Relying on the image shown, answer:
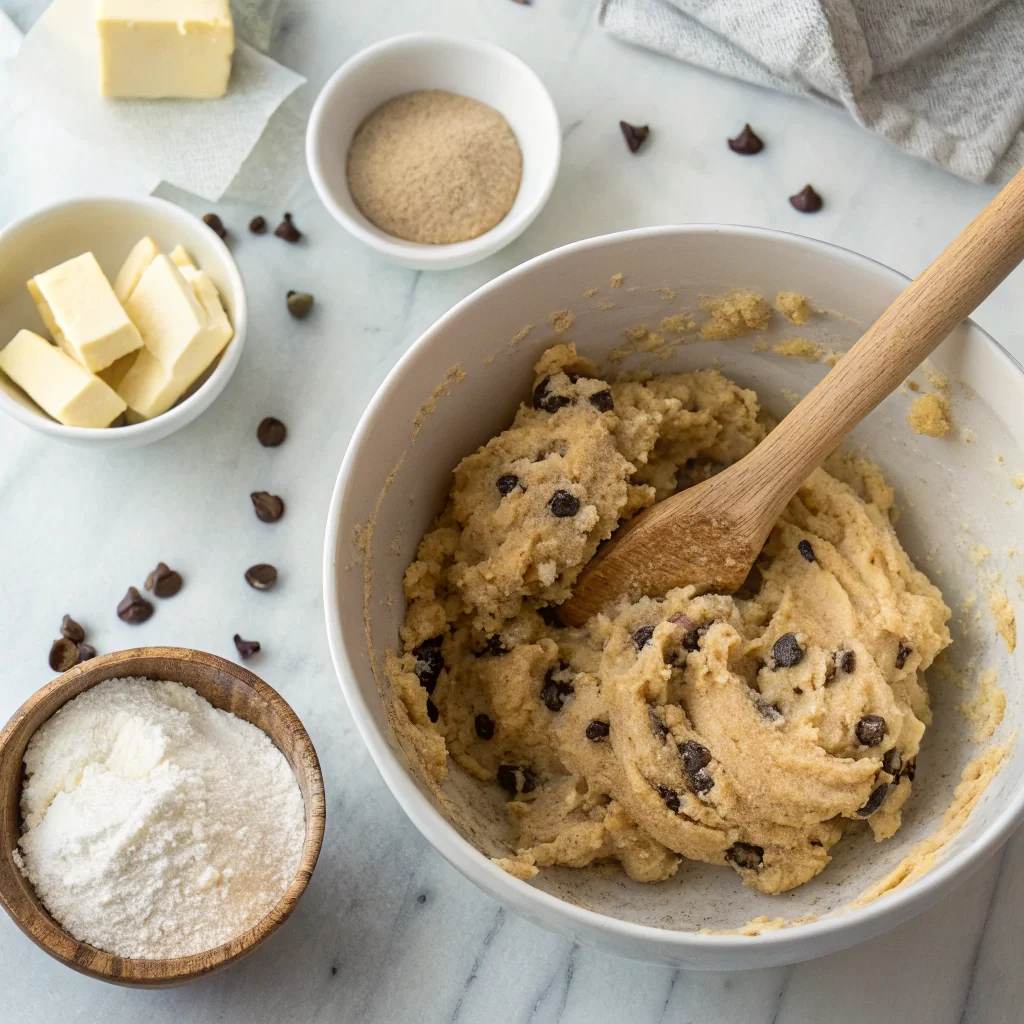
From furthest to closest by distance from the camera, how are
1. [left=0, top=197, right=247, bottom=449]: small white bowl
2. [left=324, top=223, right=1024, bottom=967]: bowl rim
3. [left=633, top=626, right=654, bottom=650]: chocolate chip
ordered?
[left=0, top=197, right=247, bottom=449]: small white bowl < [left=633, top=626, right=654, bottom=650]: chocolate chip < [left=324, top=223, right=1024, bottom=967]: bowl rim

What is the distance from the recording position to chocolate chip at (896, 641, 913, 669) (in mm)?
1700

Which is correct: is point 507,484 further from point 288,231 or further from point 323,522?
point 288,231

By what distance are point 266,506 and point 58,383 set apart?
456mm

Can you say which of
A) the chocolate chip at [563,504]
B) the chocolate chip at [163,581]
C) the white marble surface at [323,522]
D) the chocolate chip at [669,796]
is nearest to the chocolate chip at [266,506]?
the white marble surface at [323,522]

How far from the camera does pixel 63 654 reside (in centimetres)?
199

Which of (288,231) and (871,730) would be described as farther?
(288,231)

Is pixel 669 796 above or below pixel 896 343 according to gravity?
below

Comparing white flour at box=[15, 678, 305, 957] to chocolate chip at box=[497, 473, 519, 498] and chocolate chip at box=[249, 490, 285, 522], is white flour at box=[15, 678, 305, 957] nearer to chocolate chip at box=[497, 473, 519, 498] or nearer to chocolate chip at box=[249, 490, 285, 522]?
chocolate chip at box=[249, 490, 285, 522]

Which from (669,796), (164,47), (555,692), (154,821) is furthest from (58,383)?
(669,796)

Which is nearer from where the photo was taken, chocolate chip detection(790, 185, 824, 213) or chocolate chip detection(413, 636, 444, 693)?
chocolate chip detection(413, 636, 444, 693)

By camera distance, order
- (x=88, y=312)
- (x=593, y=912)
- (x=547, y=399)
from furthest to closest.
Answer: (x=88, y=312) → (x=547, y=399) → (x=593, y=912)

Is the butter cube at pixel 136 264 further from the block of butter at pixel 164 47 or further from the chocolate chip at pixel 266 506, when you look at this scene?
the chocolate chip at pixel 266 506

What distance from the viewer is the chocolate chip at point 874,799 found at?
163cm

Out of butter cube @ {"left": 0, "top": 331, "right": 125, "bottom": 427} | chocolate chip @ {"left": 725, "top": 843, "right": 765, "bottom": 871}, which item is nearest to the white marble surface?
butter cube @ {"left": 0, "top": 331, "right": 125, "bottom": 427}
